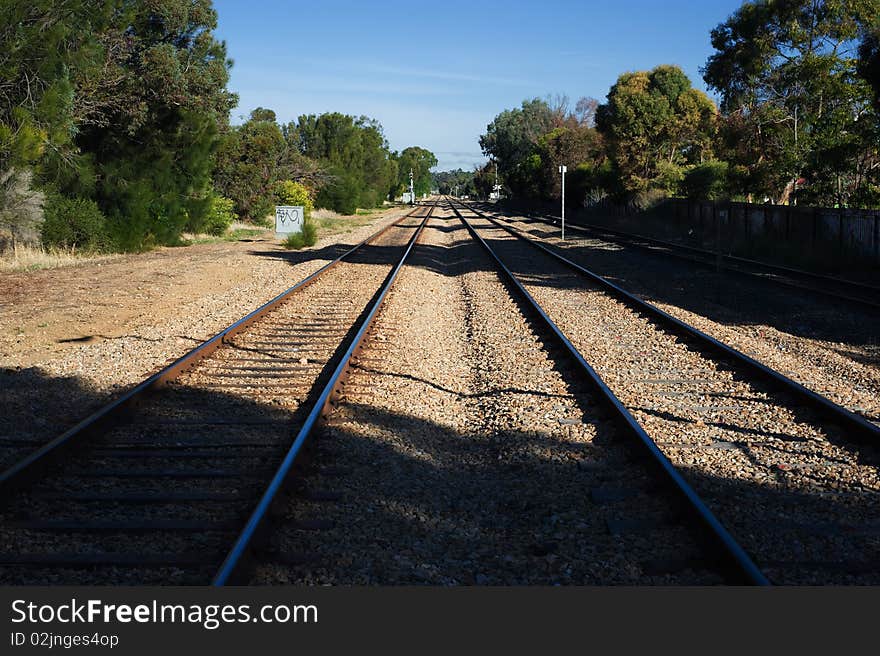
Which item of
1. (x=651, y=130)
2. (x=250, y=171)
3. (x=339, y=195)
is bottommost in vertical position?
(x=339, y=195)

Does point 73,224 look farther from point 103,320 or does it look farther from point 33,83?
point 103,320

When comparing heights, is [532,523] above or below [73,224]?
below

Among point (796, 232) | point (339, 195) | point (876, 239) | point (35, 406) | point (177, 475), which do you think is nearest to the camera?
point (177, 475)

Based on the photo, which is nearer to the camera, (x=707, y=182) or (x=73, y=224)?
(x=73, y=224)

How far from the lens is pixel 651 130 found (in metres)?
48.9

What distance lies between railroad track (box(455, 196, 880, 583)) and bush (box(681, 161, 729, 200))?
29.9 m

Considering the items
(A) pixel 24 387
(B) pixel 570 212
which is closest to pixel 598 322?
(A) pixel 24 387

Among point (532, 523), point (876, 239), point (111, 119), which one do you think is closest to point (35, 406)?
point (532, 523)

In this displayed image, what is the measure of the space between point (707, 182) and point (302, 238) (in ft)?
65.1

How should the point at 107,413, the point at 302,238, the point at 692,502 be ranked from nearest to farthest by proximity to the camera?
the point at 692,502, the point at 107,413, the point at 302,238

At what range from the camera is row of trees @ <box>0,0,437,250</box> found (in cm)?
2223

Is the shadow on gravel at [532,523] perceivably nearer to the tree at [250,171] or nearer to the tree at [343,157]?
the tree at [250,171]

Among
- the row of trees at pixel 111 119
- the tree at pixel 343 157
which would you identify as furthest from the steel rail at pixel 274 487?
the tree at pixel 343 157

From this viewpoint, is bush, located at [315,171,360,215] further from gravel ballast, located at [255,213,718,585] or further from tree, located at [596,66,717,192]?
gravel ballast, located at [255,213,718,585]
